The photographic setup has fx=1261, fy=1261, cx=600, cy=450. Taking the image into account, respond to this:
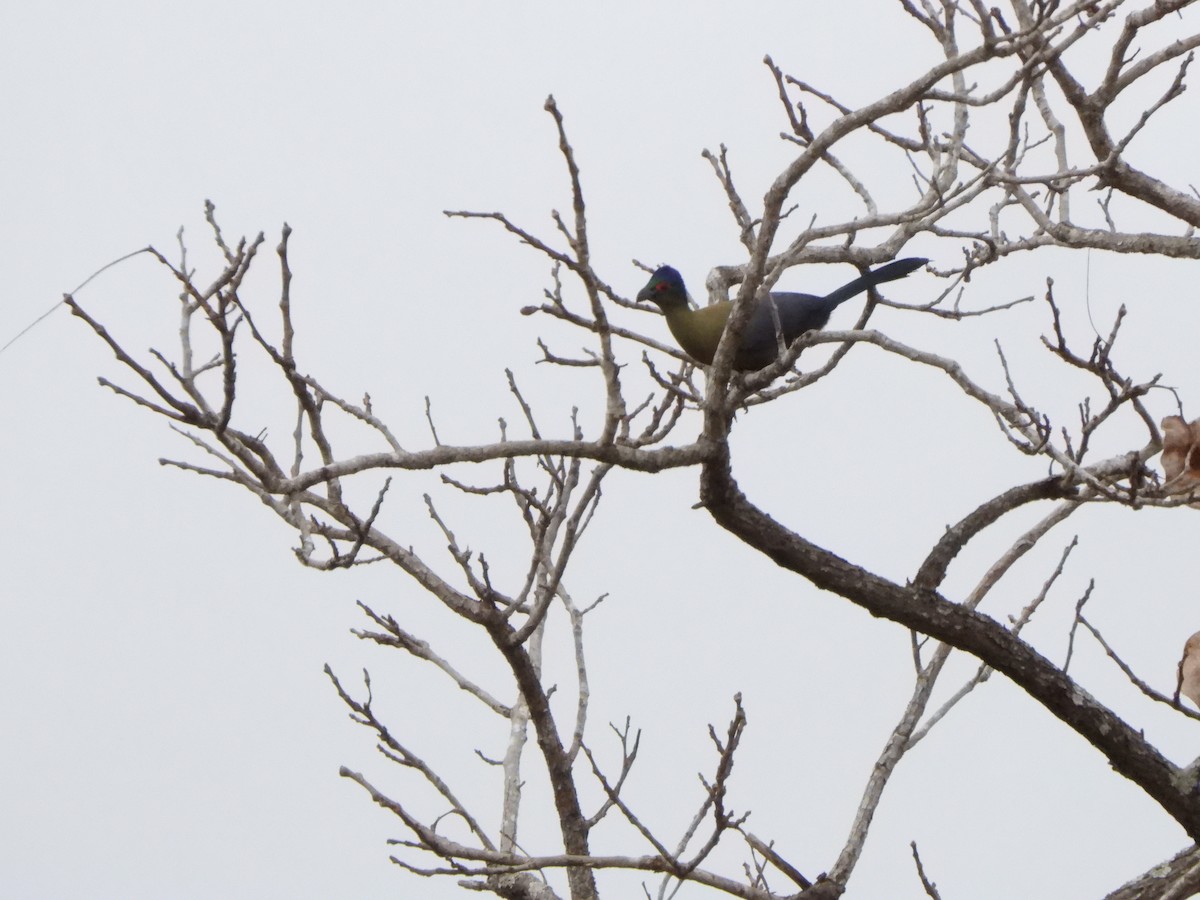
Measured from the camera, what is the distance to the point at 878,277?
4789 mm

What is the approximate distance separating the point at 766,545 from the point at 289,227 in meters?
1.62

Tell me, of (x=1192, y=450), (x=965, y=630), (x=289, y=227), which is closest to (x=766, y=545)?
(x=965, y=630)

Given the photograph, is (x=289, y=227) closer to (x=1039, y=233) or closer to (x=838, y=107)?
(x=838, y=107)

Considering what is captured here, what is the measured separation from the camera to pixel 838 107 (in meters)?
4.24

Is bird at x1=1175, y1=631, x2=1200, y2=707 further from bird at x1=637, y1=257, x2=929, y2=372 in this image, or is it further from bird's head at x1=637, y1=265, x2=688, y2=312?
bird's head at x1=637, y1=265, x2=688, y2=312

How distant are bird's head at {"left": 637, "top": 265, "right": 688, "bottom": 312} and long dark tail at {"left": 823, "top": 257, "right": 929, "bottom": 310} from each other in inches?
22.5

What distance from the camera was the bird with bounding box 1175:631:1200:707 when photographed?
3467 mm

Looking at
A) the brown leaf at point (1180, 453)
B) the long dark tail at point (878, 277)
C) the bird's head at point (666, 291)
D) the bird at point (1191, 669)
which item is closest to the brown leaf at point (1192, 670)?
the bird at point (1191, 669)

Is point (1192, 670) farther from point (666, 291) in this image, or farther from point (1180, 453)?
point (666, 291)

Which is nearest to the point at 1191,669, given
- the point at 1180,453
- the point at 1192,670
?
the point at 1192,670

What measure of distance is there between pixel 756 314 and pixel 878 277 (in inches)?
20.3

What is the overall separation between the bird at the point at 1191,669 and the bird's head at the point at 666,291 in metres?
2.29

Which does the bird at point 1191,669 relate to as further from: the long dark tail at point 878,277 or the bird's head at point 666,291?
the bird's head at point 666,291

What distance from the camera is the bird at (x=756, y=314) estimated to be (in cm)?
470
